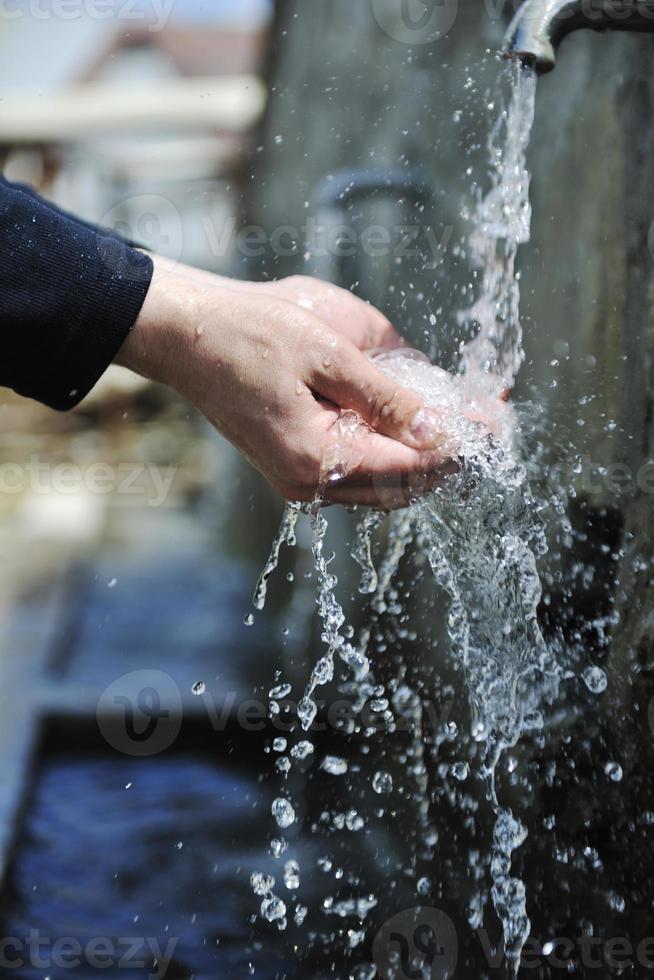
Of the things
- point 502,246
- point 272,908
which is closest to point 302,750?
point 272,908

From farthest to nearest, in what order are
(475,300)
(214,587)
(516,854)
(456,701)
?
1. (214,587)
2. (475,300)
3. (456,701)
4. (516,854)

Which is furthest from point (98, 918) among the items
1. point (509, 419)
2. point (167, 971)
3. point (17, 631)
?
point (17, 631)

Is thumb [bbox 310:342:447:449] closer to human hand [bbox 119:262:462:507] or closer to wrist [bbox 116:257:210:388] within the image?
human hand [bbox 119:262:462:507]

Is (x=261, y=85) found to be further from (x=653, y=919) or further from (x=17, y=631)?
(x=653, y=919)

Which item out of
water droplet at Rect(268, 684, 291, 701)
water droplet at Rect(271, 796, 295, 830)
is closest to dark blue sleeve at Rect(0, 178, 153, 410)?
water droplet at Rect(271, 796, 295, 830)

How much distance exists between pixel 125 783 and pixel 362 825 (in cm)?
68

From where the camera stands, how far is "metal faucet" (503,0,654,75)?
141 centimetres

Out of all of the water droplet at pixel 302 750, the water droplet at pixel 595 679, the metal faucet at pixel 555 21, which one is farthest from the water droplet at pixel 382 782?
the metal faucet at pixel 555 21

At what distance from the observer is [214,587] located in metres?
4.68

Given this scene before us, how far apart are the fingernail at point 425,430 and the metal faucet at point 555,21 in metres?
0.50

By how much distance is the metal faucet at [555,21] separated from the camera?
1413mm

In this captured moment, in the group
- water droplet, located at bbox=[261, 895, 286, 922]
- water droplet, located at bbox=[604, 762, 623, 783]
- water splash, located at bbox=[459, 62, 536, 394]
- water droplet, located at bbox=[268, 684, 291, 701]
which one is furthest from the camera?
water droplet, located at bbox=[268, 684, 291, 701]

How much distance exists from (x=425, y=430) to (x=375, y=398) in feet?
0.27

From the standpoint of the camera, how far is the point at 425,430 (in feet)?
4.86
